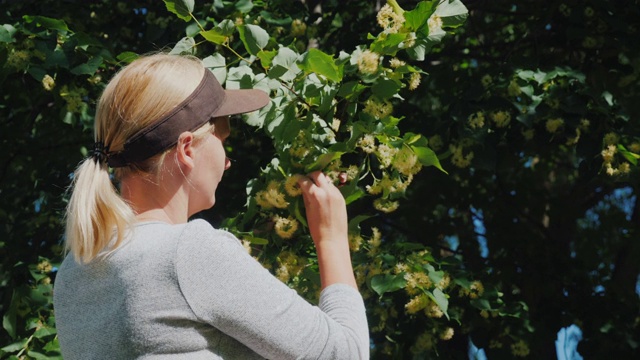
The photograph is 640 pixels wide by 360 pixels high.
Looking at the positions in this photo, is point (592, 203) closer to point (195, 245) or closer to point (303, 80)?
point (303, 80)

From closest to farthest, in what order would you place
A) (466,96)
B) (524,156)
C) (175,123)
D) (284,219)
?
(175,123)
(284,219)
(466,96)
(524,156)

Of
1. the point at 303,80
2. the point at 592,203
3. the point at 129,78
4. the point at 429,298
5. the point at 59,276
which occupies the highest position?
the point at 129,78

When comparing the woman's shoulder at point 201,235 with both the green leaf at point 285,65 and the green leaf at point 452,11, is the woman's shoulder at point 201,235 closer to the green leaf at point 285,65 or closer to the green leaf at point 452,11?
the green leaf at point 285,65

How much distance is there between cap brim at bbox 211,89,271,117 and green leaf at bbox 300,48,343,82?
12.5 inches

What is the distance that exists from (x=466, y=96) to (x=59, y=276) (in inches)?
78.8

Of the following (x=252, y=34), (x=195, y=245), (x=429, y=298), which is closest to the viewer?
(x=195, y=245)

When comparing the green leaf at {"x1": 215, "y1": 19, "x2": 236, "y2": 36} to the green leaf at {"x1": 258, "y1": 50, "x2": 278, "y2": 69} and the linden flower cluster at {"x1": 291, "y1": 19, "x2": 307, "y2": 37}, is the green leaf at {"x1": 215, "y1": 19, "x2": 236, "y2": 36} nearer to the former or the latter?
the green leaf at {"x1": 258, "y1": 50, "x2": 278, "y2": 69}

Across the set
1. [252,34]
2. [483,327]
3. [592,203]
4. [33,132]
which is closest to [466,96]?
[483,327]

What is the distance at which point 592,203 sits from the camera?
4590 millimetres

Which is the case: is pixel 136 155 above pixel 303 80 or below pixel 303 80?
above

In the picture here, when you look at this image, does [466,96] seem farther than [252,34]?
Yes

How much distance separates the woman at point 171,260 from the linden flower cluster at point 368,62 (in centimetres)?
49

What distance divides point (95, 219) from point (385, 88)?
0.86 meters

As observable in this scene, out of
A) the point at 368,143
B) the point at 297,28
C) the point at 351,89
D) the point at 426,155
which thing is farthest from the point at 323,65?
the point at 297,28
